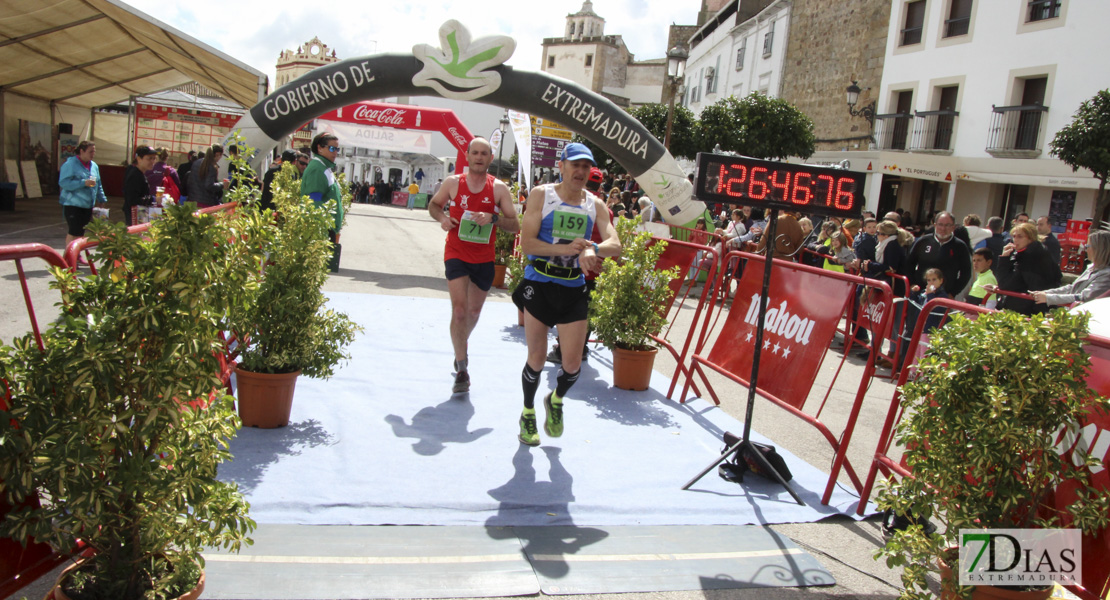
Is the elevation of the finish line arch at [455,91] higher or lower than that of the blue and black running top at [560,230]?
higher

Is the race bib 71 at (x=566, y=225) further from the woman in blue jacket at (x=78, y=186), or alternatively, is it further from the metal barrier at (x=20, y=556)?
the woman in blue jacket at (x=78, y=186)

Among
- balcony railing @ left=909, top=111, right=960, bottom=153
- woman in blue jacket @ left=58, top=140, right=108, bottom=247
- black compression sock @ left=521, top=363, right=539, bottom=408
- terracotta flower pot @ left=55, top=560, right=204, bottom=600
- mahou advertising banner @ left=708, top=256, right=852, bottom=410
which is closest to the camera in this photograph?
terracotta flower pot @ left=55, top=560, right=204, bottom=600

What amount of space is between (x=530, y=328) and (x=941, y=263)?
6.49 metres

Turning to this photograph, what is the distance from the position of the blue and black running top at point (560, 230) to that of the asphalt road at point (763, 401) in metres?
1.87

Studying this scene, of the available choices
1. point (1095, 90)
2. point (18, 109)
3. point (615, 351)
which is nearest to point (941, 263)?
point (615, 351)

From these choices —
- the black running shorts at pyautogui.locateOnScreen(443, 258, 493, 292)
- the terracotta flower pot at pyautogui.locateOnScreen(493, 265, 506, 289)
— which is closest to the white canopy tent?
the terracotta flower pot at pyautogui.locateOnScreen(493, 265, 506, 289)

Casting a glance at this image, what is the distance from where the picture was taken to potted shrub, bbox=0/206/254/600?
2070 mm

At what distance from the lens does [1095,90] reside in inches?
672

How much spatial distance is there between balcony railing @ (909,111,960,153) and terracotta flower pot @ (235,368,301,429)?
69.5ft

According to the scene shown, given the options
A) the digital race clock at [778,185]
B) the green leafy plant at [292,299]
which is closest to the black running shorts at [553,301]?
the digital race clock at [778,185]

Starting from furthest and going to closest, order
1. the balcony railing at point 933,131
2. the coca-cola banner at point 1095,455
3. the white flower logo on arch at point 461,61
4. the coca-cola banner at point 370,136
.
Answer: the coca-cola banner at point 370,136, the balcony railing at point 933,131, the white flower logo on arch at point 461,61, the coca-cola banner at point 1095,455

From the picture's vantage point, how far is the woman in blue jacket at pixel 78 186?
9656 millimetres

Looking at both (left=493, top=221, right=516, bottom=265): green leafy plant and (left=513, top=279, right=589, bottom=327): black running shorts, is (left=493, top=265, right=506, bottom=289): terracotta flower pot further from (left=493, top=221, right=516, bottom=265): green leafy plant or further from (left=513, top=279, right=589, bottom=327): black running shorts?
(left=513, top=279, right=589, bottom=327): black running shorts

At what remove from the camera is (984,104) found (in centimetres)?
2020
